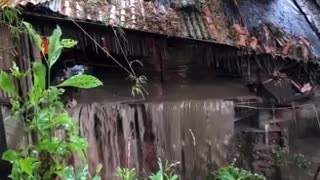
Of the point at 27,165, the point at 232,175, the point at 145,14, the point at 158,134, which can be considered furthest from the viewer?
the point at 232,175

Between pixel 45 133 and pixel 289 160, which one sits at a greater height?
pixel 45 133

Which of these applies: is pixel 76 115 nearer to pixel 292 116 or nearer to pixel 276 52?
pixel 276 52

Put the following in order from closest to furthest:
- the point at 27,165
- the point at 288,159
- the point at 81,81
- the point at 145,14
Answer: the point at 27,165
the point at 81,81
the point at 145,14
the point at 288,159

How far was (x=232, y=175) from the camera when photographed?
5.59 m

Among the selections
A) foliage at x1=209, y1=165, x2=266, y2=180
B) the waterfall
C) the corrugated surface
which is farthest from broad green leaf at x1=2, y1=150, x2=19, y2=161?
foliage at x1=209, y1=165, x2=266, y2=180

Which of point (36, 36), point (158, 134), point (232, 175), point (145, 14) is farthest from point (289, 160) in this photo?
point (36, 36)

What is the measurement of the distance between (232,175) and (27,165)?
9.69 feet

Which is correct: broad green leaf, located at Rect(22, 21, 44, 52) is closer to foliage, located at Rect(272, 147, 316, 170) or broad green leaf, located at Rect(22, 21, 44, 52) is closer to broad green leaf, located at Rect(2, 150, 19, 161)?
broad green leaf, located at Rect(2, 150, 19, 161)

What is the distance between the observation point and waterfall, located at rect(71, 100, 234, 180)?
4.91 m

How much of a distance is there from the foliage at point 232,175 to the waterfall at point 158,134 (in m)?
0.21

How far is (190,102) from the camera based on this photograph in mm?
5645

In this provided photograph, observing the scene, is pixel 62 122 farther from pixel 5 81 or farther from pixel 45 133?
pixel 5 81

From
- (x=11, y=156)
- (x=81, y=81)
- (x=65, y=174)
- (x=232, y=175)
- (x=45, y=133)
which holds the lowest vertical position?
(x=232, y=175)

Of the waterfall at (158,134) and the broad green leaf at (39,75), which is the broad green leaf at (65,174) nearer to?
the broad green leaf at (39,75)
